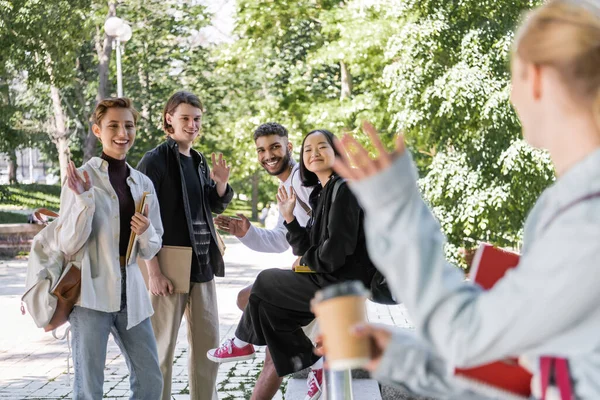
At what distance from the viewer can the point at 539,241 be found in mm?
1360

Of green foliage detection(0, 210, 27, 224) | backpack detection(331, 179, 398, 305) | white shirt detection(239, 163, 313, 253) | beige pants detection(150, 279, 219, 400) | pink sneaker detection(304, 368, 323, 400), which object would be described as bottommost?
green foliage detection(0, 210, 27, 224)

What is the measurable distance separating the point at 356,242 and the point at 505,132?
11676mm

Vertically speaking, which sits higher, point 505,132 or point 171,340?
point 505,132

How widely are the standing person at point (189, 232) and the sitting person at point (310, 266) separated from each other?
0.70 meters

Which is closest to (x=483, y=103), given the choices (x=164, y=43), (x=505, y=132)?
(x=505, y=132)

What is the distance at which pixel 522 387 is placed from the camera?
1623mm

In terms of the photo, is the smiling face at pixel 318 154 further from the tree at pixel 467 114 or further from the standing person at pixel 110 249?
the tree at pixel 467 114

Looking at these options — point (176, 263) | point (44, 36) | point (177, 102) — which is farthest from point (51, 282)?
point (44, 36)

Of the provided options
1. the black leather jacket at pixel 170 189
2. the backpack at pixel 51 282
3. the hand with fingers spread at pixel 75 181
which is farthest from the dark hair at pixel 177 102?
the backpack at pixel 51 282

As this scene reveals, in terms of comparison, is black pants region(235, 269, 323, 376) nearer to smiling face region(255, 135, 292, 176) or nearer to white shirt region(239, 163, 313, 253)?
white shirt region(239, 163, 313, 253)

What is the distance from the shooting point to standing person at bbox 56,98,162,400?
15.6ft

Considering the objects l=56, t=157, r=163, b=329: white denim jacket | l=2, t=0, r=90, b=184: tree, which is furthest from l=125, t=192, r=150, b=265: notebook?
l=2, t=0, r=90, b=184: tree

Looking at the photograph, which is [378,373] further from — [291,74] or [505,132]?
[291,74]

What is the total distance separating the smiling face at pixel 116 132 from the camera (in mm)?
5180
